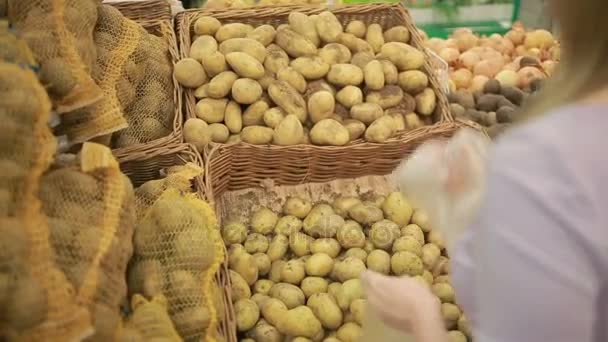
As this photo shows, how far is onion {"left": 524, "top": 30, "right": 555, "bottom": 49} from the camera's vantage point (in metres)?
3.07

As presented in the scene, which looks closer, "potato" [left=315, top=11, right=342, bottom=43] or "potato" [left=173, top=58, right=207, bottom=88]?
"potato" [left=173, top=58, right=207, bottom=88]

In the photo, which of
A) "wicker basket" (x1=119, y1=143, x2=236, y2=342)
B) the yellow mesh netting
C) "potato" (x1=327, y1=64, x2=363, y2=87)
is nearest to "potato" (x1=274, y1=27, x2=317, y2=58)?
"potato" (x1=327, y1=64, x2=363, y2=87)

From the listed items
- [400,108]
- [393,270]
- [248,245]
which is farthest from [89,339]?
[400,108]

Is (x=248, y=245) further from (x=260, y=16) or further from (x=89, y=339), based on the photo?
(x=260, y=16)

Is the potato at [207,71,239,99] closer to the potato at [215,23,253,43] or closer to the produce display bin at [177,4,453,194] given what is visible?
the produce display bin at [177,4,453,194]

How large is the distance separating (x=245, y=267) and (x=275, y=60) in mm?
757

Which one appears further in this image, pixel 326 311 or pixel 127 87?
pixel 127 87

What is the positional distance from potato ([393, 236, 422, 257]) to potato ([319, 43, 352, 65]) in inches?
27.7

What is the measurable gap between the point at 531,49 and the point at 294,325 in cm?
213

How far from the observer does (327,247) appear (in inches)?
68.8

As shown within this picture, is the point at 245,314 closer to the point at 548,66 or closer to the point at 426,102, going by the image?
the point at 426,102

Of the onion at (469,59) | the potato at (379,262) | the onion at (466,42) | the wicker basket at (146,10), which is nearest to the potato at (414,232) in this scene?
the potato at (379,262)

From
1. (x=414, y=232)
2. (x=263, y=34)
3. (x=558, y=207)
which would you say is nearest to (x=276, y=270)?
(x=414, y=232)

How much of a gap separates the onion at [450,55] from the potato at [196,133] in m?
1.46
